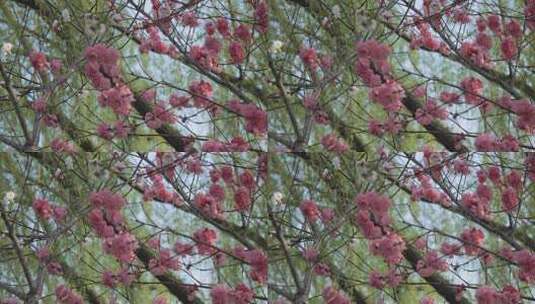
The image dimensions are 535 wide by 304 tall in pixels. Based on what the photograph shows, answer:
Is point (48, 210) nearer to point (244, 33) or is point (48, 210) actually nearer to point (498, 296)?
point (244, 33)

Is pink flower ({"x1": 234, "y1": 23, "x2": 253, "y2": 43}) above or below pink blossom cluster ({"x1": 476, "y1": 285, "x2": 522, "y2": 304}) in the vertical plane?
above

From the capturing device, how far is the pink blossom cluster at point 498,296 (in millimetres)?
2357

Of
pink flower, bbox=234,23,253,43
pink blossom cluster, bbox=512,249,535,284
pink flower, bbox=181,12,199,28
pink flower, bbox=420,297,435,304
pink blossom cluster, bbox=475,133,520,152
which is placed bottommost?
pink flower, bbox=420,297,435,304

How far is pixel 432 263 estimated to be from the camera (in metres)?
2.41

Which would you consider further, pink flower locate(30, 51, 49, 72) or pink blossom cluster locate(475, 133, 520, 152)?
pink flower locate(30, 51, 49, 72)

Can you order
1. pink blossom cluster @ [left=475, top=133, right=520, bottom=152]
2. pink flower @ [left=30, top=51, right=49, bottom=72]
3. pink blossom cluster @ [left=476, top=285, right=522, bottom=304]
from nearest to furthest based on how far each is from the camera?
1. pink blossom cluster @ [left=476, top=285, right=522, bottom=304]
2. pink blossom cluster @ [left=475, top=133, right=520, bottom=152]
3. pink flower @ [left=30, top=51, right=49, bottom=72]

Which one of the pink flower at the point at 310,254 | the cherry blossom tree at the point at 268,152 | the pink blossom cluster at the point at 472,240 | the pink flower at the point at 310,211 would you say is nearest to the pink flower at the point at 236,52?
the cherry blossom tree at the point at 268,152

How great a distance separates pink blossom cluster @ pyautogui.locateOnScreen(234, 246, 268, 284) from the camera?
7.91 ft

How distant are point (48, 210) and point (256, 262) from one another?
0.62m

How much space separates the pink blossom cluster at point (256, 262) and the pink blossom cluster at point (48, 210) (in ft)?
1.69

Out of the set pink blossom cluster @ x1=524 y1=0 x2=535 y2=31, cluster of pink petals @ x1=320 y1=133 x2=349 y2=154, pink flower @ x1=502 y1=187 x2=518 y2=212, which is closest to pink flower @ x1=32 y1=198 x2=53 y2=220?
cluster of pink petals @ x1=320 y1=133 x2=349 y2=154

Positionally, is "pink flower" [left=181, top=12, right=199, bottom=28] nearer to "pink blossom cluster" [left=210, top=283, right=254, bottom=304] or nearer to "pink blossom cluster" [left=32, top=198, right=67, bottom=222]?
"pink blossom cluster" [left=32, top=198, right=67, bottom=222]

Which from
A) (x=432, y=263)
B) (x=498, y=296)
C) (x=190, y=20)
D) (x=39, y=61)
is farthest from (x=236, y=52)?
(x=498, y=296)

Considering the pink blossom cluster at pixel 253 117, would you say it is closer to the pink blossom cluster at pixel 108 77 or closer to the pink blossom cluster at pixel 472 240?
the pink blossom cluster at pixel 108 77
